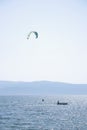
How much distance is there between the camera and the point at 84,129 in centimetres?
8419

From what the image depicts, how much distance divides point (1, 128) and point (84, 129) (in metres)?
19.4

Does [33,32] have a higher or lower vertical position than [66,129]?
higher

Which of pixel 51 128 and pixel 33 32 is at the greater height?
pixel 33 32

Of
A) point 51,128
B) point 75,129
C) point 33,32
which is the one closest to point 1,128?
point 51,128

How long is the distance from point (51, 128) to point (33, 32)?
31.4 m

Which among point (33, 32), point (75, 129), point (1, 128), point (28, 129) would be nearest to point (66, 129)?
point (75, 129)

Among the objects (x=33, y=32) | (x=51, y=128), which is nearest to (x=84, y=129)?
(x=51, y=128)

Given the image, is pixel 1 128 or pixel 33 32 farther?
pixel 1 128

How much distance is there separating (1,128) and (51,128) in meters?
11.8

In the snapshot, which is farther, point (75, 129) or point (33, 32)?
point (75, 129)

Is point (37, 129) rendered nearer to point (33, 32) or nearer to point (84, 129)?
point (84, 129)

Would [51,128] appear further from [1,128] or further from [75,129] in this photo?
[1,128]

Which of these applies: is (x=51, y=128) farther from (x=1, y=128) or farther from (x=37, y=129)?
(x=1, y=128)

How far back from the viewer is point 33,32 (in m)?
62.4
